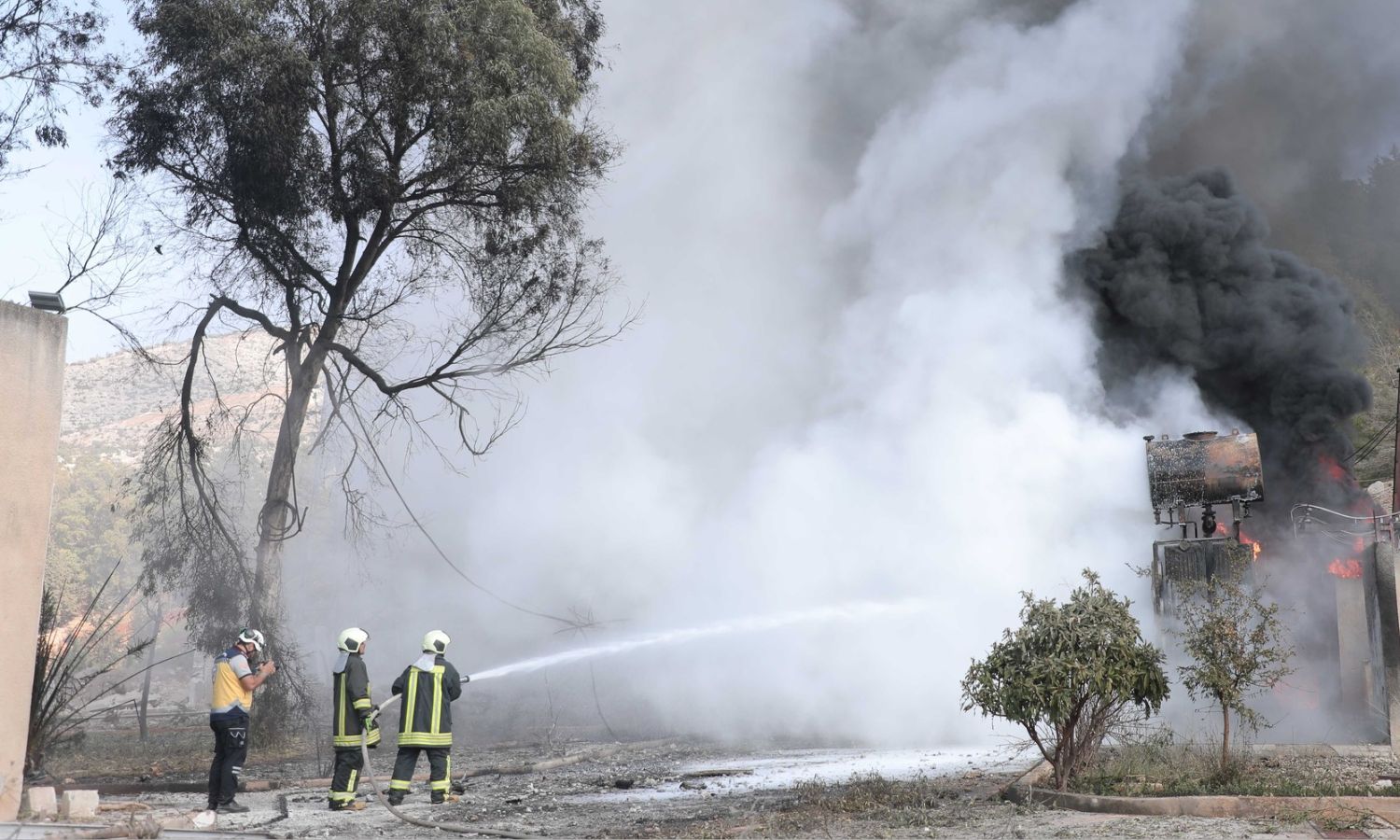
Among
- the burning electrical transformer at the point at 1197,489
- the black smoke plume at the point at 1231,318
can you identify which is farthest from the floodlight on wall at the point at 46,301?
the black smoke plume at the point at 1231,318

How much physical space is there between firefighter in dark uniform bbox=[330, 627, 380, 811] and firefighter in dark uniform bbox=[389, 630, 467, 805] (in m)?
0.40

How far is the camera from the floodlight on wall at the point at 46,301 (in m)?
10.3

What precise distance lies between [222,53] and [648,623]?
15.7m

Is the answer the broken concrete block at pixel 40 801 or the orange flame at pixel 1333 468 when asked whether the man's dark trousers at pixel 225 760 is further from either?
the orange flame at pixel 1333 468

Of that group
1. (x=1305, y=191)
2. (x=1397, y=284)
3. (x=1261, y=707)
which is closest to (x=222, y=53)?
(x=1261, y=707)

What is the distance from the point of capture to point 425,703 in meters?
11.0

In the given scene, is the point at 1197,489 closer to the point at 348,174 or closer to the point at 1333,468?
the point at 1333,468

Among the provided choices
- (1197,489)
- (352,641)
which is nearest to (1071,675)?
(352,641)

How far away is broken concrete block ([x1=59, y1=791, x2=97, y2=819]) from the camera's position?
969cm

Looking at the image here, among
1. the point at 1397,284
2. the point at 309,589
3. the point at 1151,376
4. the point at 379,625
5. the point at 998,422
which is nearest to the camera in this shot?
the point at 998,422

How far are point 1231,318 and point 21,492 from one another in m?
24.4

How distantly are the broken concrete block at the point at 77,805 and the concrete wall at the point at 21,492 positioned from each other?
36 cm

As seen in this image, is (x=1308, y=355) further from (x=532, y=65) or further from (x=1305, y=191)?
(x=532, y=65)

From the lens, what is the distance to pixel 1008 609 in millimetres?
20875
